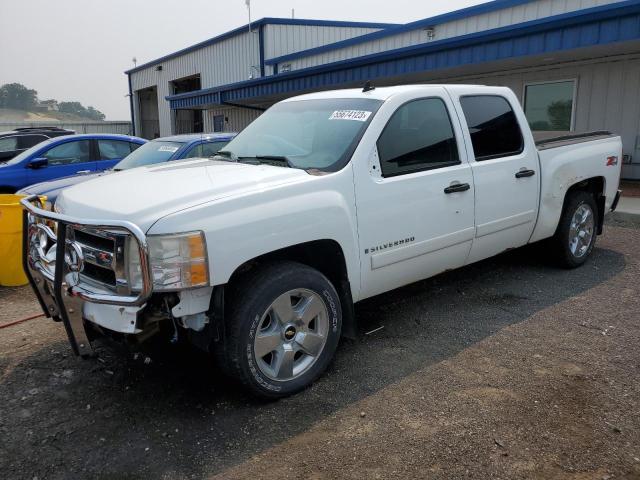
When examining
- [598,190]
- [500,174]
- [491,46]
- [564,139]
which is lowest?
[598,190]

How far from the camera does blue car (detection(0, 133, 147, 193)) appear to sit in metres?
9.12

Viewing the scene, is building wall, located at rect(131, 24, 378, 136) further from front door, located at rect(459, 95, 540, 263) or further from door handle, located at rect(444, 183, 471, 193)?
door handle, located at rect(444, 183, 471, 193)

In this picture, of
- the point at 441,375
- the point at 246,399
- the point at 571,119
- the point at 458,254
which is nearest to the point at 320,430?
the point at 246,399

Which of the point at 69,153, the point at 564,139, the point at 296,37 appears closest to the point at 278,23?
the point at 296,37

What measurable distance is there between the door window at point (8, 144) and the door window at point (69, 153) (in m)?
5.75

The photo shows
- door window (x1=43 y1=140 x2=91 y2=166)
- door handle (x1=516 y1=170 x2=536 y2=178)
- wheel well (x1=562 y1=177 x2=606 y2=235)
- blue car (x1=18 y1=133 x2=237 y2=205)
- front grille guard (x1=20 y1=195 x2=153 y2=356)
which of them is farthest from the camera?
door window (x1=43 y1=140 x2=91 y2=166)

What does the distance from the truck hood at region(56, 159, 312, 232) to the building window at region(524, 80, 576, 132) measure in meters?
9.61

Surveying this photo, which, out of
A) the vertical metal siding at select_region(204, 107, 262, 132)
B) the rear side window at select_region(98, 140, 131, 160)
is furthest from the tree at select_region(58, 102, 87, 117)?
the rear side window at select_region(98, 140, 131, 160)

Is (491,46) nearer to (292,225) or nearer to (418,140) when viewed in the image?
(418,140)

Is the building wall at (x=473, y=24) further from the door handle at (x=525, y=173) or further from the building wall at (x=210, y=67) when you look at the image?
the door handle at (x=525, y=173)

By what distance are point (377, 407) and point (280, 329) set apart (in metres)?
0.75

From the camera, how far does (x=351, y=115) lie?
3926 millimetres

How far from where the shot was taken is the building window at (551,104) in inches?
444

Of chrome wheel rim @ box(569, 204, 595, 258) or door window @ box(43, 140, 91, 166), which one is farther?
door window @ box(43, 140, 91, 166)
